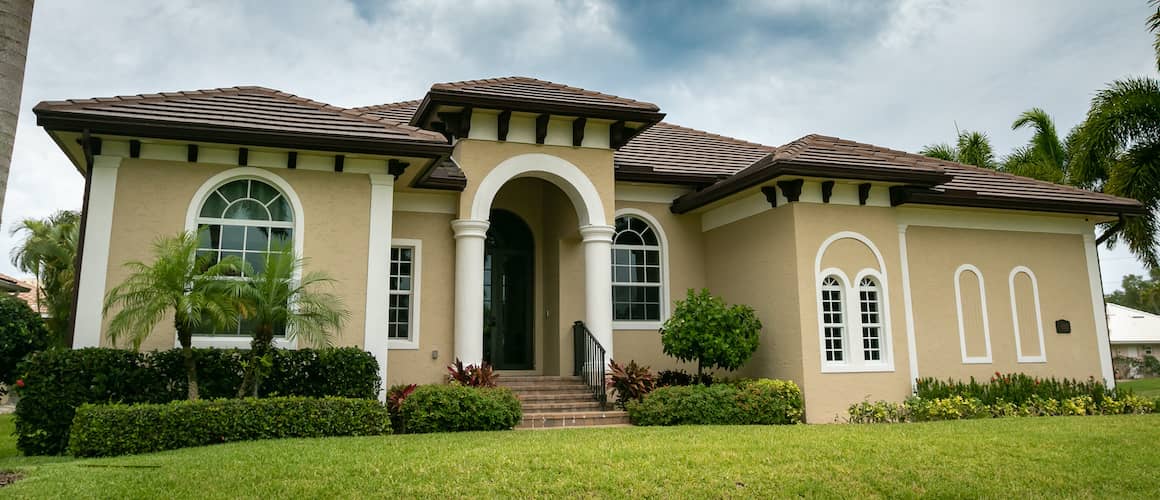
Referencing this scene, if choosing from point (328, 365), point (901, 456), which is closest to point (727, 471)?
point (901, 456)

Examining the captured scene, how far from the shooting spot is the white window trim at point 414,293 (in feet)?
42.2

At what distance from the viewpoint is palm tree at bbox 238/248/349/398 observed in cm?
958

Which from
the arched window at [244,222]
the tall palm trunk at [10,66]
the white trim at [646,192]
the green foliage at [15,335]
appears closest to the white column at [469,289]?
the arched window at [244,222]

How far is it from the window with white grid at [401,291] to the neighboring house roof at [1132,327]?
37204mm

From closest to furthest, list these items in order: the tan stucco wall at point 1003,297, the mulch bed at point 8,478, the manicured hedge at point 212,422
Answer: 1. the mulch bed at point 8,478
2. the manicured hedge at point 212,422
3. the tan stucco wall at point 1003,297

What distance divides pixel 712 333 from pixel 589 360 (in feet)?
7.43

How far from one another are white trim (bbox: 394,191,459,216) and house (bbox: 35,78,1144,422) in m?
0.04

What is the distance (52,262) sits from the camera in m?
23.7

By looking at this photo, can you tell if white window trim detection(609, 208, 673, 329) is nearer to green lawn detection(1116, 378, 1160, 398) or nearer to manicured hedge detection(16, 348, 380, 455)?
manicured hedge detection(16, 348, 380, 455)

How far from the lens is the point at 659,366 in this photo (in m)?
14.5

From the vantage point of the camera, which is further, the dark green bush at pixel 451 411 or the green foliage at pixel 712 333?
the green foliage at pixel 712 333

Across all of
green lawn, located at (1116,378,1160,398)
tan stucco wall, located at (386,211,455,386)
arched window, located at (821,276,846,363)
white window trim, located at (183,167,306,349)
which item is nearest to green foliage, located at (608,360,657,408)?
tan stucco wall, located at (386,211,455,386)

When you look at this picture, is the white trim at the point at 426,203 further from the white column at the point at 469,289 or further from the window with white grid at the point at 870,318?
the window with white grid at the point at 870,318

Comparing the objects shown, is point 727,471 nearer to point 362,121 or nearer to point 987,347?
point 362,121
